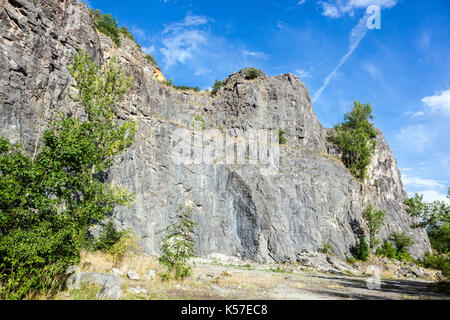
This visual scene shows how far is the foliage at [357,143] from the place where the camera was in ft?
167

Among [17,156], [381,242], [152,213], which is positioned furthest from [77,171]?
[381,242]

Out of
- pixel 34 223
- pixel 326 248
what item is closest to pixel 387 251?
pixel 326 248

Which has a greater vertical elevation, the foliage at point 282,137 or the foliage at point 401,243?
the foliage at point 282,137

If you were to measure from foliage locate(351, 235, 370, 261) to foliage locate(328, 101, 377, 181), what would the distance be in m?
17.8

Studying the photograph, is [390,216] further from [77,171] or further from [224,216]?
[77,171]

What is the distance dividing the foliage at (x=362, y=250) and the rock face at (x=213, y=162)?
104 cm

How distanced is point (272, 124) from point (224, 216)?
22.5m

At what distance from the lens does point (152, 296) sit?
27.3 ft

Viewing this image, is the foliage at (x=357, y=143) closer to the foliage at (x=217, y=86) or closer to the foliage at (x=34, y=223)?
the foliage at (x=217, y=86)

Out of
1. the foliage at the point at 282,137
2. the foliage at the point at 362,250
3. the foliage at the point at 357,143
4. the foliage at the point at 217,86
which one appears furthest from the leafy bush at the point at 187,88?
the foliage at the point at 362,250

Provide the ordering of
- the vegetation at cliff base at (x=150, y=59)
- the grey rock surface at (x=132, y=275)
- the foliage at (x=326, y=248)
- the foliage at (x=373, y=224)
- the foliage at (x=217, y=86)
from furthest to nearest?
the foliage at (x=217, y=86)
the vegetation at cliff base at (x=150, y=59)
the foliage at (x=373, y=224)
the foliage at (x=326, y=248)
the grey rock surface at (x=132, y=275)

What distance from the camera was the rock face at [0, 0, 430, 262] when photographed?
19.7 meters

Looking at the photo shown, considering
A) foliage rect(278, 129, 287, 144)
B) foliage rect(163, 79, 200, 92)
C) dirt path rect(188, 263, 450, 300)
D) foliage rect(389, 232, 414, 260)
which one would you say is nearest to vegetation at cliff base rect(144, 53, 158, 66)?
foliage rect(163, 79, 200, 92)

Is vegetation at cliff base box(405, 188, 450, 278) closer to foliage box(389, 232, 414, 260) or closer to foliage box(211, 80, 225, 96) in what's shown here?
foliage box(389, 232, 414, 260)
